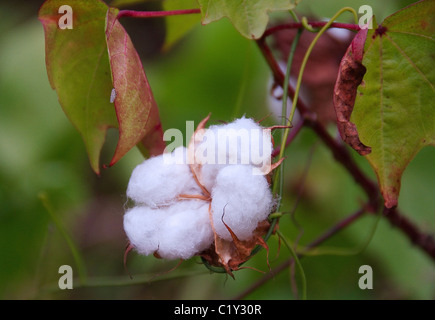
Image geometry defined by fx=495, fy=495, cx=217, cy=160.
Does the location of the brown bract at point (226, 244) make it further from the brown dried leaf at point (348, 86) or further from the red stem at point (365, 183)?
the red stem at point (365, 183)

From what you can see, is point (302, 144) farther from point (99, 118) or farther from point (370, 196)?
point (99, 118)

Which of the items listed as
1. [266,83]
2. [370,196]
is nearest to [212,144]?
[370,196]

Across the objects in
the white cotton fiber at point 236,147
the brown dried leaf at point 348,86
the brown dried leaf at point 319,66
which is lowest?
the white cotton fiber at point 236,147

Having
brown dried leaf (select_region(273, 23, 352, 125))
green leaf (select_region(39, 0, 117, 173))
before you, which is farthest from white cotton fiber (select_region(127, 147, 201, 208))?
brown dried leaf (select_region(273, 23, 352, 125))

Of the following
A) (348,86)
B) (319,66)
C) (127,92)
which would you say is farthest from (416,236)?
(127,92)

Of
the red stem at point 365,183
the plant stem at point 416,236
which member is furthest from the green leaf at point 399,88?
the plant stem at point 416,236

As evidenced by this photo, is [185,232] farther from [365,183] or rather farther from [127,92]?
[365,183]
